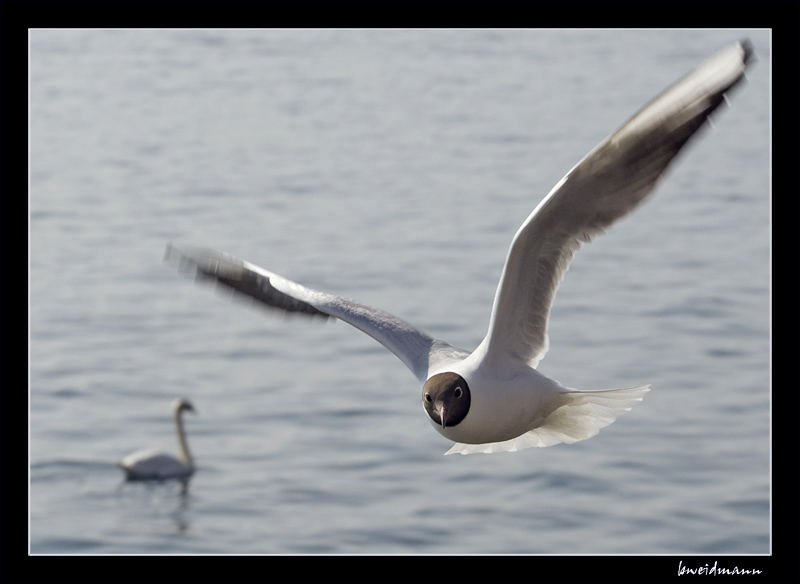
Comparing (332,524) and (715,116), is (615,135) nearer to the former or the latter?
(715,116)

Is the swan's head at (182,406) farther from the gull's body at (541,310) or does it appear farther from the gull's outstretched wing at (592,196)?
the gull's outstretched wing at (592,196)

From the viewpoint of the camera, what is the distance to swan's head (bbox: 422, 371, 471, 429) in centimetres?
→ 578

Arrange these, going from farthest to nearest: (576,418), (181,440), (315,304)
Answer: (181,440) → (315,304) → (576,418)

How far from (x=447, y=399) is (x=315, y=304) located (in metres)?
1.03

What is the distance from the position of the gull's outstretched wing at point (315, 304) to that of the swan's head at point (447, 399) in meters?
0.29

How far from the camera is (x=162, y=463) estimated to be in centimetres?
1371

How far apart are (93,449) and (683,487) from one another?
493 cm

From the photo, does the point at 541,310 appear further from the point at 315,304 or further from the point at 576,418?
the point at 315,304

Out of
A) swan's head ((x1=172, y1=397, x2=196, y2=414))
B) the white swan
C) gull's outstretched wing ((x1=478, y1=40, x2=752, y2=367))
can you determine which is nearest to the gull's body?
gull's outstretched wing ((x1=478, y1=40, x2=752, y2=367))

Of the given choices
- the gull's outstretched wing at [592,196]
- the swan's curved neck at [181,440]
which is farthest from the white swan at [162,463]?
the gull's outstretched wing at [592,196]

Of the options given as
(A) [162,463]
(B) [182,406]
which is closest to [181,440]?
(B) [182,406]

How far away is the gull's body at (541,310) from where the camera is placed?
526 centimetres

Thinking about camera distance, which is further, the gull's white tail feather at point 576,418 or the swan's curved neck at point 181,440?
the swan's curved neck at point 181,440

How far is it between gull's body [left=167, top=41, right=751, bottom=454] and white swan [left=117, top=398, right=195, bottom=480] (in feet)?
23.0
